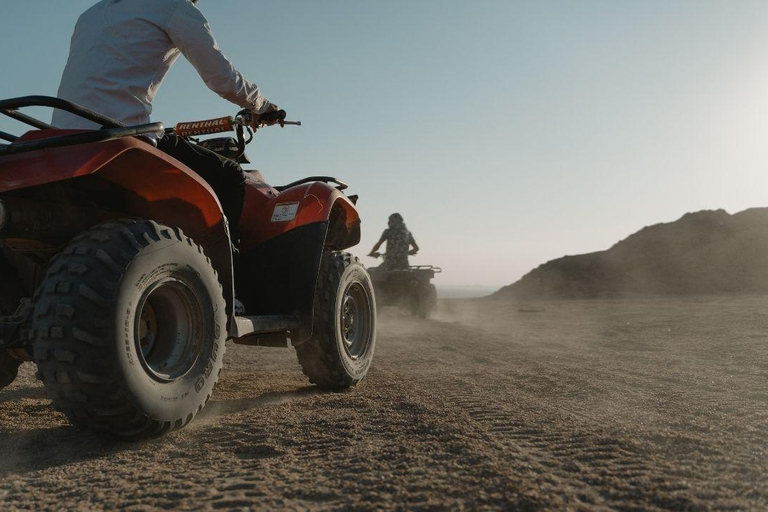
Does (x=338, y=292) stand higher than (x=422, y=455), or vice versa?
(x=338, y=292)

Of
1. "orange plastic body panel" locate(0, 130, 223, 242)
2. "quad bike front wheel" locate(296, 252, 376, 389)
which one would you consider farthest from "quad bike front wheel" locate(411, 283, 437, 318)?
"orange plastic body panel" locate(0, 130, 223, 242)

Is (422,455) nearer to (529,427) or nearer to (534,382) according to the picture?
(529,427)

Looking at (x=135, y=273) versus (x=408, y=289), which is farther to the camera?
(x=408, y=289)

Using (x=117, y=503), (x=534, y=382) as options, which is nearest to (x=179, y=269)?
(x=117, y=503)

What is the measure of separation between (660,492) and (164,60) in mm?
2826

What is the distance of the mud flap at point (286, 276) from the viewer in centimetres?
387

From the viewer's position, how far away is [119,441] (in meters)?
2.54

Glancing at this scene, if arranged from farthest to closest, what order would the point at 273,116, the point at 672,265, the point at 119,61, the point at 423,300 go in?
the point at 672,265 → the point at 423,300 → the point at 273,116 → the point at 119,61

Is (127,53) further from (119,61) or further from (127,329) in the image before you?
(127,329)

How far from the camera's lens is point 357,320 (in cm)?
473

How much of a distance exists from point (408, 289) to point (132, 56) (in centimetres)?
1239

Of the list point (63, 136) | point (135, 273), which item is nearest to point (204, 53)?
point (63, 136)

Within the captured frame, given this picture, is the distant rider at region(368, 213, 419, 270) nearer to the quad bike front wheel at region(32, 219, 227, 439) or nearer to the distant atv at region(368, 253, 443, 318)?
the distant atv at region(368, 253, 443, 318)

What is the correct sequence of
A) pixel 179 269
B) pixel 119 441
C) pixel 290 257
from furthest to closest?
pixel 290 257 < pixel 179 269 < pixel 119 441
